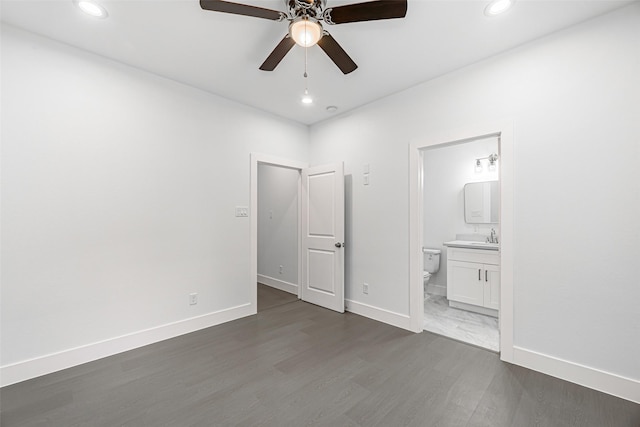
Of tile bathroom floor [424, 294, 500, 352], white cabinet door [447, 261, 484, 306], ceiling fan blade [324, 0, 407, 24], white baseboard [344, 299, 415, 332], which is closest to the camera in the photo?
ceiling fan blade [324, 0, 407, 24]

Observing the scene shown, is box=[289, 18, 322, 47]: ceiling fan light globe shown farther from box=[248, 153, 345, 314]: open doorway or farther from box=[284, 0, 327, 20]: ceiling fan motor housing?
box=[248, 153, 345, 314]: open doorway

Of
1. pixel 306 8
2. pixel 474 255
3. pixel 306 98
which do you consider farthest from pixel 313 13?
pixel 474 255

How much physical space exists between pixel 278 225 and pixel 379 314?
238cm

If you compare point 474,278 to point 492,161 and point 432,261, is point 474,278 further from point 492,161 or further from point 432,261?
point 492,161

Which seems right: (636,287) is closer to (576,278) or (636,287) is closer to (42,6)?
(576,278)

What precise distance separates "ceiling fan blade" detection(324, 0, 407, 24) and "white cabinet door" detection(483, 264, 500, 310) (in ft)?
10.1

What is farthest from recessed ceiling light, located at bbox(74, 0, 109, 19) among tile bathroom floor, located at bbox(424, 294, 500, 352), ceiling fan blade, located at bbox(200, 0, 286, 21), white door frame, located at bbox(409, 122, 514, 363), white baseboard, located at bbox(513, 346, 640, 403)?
white baseboard, located at bbox(513, 346, 640, 403)

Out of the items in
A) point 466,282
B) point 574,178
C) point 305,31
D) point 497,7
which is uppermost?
point 497,7

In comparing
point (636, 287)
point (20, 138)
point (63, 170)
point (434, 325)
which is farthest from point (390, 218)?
point (20, 138)

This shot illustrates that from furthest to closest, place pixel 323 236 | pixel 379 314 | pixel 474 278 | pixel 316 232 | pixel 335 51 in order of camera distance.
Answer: pixel 316 232 < pixel 323 236 < pixel 474 278 < pixel 379 314 < pixel 335 51

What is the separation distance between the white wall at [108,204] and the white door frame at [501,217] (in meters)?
2.02

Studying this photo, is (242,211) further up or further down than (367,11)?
further down

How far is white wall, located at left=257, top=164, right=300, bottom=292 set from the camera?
4.62 metres

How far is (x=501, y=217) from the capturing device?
8.02ft
